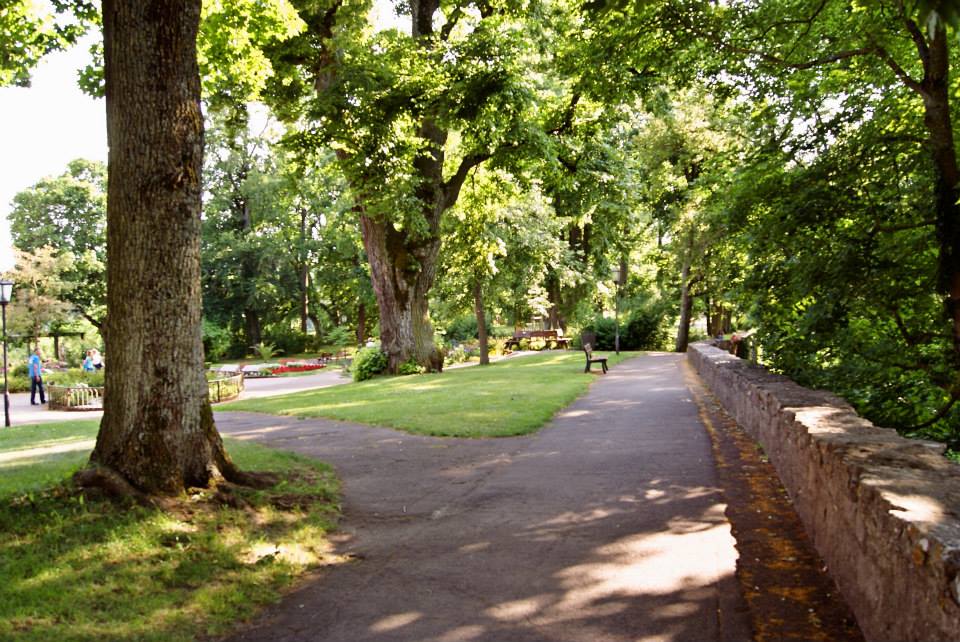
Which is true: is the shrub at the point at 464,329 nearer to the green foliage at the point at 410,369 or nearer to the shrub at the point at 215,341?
the shrub at the point at 215,341

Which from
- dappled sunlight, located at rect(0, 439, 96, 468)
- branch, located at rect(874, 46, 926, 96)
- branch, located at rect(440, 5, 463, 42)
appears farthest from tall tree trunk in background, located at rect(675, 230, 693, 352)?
Result: dappled sunlight, located at rect(0, 439, 96, 468)

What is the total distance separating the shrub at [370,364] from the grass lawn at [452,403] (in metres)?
1.21

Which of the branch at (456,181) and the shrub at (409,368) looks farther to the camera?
the shrub at (409,368)

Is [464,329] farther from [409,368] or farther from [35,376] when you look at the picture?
[35,376]

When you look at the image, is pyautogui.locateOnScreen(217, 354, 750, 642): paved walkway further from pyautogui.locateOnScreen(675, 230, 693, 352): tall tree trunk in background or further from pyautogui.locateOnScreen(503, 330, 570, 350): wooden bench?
pyautogui.locateOnScreen(503, 330, 570, 350): wooden bench

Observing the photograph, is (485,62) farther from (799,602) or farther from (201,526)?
(799,602)

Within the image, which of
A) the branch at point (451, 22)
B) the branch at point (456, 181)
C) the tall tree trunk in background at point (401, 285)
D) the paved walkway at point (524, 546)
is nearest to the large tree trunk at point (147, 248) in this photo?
the paved walkway at point (524, 546)

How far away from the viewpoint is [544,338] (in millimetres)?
44062

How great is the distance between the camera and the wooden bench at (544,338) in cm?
4234

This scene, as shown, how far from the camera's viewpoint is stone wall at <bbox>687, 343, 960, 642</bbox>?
2816 millimetres

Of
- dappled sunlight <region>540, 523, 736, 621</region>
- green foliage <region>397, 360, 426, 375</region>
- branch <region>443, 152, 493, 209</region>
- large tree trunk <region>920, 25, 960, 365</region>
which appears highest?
branch <region>443, 152, 493, 209</region>

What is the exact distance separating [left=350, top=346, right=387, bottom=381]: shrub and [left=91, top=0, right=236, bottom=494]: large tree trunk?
660 inches

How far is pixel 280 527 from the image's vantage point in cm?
615

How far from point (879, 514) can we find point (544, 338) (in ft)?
133
